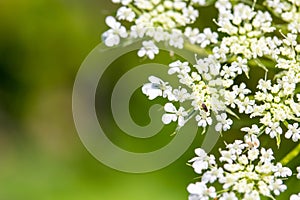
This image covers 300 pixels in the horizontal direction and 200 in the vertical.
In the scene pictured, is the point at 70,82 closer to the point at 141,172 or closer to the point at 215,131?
the point at 141,172

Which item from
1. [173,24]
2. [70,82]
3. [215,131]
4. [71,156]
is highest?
[70,82]

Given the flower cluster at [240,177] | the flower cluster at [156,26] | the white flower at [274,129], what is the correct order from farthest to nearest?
1. the flower cluster at [156,26]
2. the white flower at [274,129]
3. the flower cluster at [240,177]

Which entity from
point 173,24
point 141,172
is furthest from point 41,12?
point 173,24

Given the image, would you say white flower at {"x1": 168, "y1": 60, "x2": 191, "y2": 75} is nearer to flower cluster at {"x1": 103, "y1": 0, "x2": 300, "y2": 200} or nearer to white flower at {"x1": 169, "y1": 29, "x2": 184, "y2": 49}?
flower cluster at {"x1": 103, "y1": 0, "x2": 300, "y2": 200}

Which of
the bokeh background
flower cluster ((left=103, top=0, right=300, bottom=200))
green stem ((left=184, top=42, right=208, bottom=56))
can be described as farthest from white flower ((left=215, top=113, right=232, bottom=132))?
the bokeh background

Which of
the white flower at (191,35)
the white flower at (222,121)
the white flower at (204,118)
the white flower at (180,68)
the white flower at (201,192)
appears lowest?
the white flower at (201,192)

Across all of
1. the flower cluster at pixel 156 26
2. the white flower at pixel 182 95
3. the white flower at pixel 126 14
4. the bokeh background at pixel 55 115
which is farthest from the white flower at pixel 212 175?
the bokeh background at pixel 55 115

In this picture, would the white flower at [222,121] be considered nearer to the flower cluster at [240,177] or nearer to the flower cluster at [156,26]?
the flower cluster at [240,177]

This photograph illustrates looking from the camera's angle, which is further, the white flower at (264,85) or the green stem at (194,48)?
the green stem at (194,48)
